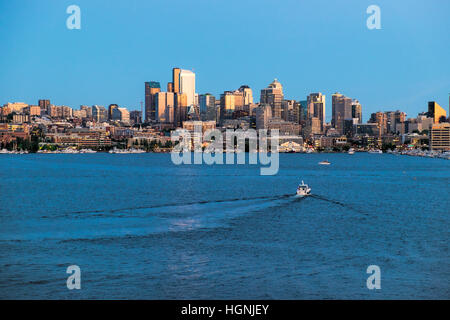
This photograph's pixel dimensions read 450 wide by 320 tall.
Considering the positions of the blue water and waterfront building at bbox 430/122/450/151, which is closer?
the blue water

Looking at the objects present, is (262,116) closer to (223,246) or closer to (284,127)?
(284,127)

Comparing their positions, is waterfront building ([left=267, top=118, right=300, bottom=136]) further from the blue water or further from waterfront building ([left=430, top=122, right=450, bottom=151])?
the blue water

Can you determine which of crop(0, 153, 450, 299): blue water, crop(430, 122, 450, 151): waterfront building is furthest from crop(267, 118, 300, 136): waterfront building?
crop(0, 153, 450, 299): blue water

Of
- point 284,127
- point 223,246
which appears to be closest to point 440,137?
point 284,127

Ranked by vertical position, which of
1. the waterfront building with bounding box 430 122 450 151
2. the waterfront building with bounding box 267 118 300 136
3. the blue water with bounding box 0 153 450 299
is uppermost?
the waterfront building with bounding box 267 118 300 136

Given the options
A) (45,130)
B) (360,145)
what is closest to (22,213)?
(45,130)

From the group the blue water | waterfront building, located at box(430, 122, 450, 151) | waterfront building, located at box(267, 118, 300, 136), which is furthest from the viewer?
waterfront building, located at box(267, 118, 300, 136)
